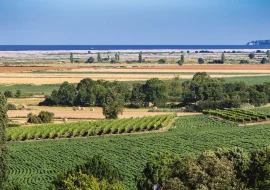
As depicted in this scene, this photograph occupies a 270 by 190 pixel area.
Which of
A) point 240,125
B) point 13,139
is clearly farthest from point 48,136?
point 240,125

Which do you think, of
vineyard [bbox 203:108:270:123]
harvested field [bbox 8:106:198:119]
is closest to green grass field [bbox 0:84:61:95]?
harvested field [bbox 8:106:198:119]

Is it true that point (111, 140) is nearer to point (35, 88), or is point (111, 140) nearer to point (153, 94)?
point (153, 94)

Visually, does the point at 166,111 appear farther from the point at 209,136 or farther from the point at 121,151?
the point at 121,151

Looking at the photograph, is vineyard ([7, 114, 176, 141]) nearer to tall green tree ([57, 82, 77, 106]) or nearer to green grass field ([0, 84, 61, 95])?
tall green tree ([57, 82, 77, 106])

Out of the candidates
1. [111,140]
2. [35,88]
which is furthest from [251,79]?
[111,140]

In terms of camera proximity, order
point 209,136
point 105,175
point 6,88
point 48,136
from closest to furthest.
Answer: point 105,175 → point 209,136 → point 48,136 → point 6,88
